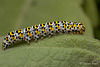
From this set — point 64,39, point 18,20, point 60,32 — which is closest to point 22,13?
point 18,20

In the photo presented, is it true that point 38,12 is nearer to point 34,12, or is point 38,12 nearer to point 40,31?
point 34,12

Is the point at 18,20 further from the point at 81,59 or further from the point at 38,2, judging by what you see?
the point at 81,59

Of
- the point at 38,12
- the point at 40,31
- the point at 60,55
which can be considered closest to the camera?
the point at 60,55

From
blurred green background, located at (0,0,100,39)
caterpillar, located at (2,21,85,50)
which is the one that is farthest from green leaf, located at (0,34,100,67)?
blurred green background, located at (0,0,100,39)

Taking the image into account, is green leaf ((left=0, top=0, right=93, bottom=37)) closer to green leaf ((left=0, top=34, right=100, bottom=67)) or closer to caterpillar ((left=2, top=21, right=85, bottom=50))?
caterpillar ((left=2, top=21, right=85, bottom=50))

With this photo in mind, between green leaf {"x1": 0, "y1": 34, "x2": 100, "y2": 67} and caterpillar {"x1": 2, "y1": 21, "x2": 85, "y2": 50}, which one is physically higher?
caterpillar {"x1": 2, "y1": 21, "x2": 85, "y2": 50}

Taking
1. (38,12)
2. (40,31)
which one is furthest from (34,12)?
(40,31)
